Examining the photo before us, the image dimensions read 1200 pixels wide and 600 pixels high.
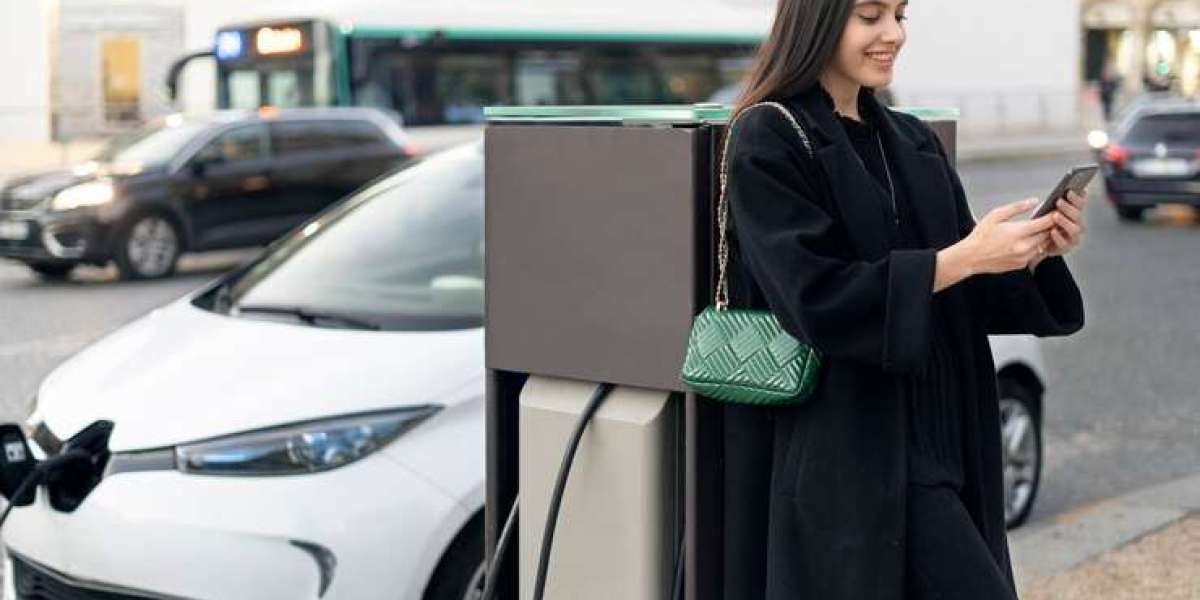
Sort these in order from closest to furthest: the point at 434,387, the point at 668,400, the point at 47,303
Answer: the point at 668,400 < the point at 434,387 < the point at 47,303

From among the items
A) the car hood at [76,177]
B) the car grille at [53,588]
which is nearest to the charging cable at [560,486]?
the car grille at [53,588]

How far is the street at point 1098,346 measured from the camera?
786 centimetres

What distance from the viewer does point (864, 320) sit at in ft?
9.02

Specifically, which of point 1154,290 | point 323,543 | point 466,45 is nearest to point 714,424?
point 323,543

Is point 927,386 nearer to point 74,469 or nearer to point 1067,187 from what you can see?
point 1067,187

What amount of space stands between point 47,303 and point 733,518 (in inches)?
472

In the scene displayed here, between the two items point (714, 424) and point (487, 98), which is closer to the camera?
point (714, 424)

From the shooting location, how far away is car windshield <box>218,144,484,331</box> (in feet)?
17.6

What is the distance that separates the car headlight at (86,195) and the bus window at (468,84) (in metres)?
6.50

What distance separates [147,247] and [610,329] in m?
13.6

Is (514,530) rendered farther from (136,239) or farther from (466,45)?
(466,45)

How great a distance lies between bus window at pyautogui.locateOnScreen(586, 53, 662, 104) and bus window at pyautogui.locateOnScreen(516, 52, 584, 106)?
0.19 meters

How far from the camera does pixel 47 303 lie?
1420cm

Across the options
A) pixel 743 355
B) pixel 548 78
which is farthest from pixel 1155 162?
pixel 743 355
